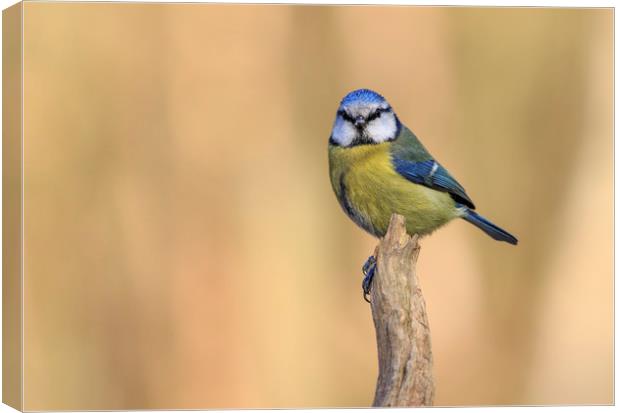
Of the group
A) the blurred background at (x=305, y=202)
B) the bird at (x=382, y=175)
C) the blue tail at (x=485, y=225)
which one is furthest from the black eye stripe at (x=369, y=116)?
the blue tail at (x=485, y=225)

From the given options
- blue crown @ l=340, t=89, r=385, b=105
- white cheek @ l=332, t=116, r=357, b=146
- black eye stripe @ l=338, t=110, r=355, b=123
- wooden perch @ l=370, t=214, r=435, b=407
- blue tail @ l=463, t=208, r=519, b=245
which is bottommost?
wooden perch @ l=370, t=214, r=435, b=407

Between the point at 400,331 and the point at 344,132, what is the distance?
34.1 inches

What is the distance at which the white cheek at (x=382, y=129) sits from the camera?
3402 mm

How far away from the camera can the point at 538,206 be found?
148 inches

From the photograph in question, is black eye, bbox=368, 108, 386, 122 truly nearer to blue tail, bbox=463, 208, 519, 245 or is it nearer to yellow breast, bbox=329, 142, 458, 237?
yellow breast, bbox=329, 142, 458, 237

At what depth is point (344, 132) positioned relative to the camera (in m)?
3.41

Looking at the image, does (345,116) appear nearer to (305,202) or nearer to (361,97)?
(361,97)

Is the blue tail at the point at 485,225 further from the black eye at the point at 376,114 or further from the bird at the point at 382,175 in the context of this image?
the black eye at the point at 376,114

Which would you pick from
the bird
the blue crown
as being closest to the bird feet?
the bird

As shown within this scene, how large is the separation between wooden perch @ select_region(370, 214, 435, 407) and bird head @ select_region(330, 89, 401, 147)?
1.88ft

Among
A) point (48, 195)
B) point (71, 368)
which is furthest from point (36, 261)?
point (71, 368)

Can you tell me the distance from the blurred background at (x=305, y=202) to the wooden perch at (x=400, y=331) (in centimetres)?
61

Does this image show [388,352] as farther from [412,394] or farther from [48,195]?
[48,195]

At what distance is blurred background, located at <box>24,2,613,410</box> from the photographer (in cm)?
353
